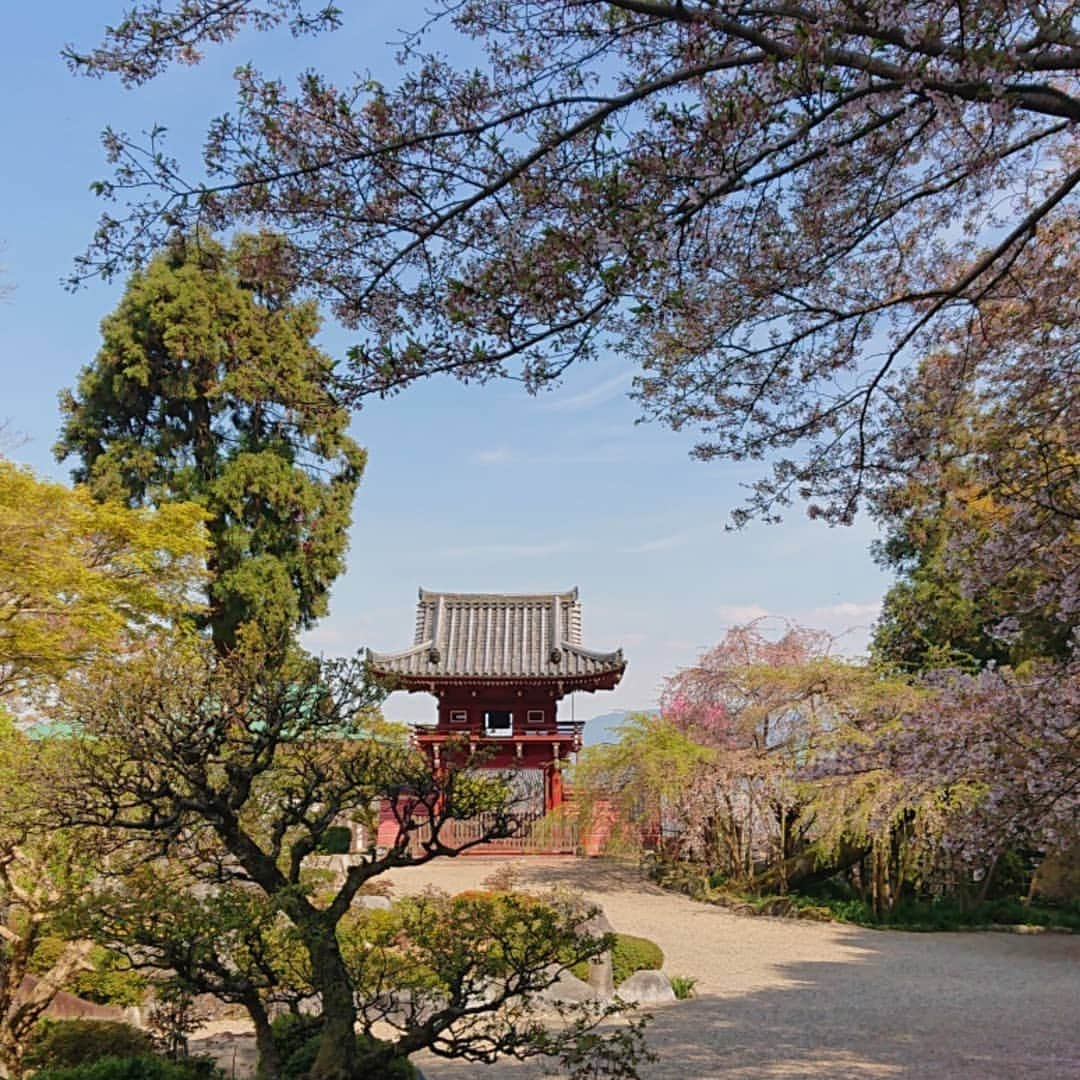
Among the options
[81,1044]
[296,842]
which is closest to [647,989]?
[81,1044]

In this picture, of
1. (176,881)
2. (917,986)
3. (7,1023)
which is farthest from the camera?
(917,986)

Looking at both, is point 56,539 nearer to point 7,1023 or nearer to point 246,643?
point 7,1023

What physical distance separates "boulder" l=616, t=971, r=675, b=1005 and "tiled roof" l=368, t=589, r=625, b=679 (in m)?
8.80

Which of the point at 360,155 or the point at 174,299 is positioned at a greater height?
the point at 174,299

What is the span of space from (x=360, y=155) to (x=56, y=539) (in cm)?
663

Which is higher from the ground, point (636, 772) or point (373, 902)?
point (636, 772)

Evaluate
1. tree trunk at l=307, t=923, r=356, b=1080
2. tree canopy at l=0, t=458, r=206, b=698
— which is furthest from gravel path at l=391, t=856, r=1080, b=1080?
tree canopy at l=0, t=458, r=206, b=698

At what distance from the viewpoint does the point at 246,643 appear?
373cm

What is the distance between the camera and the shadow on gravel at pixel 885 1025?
5086 mm

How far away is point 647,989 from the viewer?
277 inches

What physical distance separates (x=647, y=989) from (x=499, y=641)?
33.6 feet

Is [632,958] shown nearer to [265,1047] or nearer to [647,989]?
[647,989]

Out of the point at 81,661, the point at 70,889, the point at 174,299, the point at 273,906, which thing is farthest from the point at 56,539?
the point at 174,299

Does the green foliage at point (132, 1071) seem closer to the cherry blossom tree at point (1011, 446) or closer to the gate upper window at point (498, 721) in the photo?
the cherry blossom tree at point (1011, 446)
